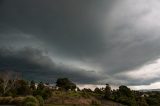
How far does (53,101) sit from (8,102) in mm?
23283

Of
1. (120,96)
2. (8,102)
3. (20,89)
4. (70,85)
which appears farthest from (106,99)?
(8,102)

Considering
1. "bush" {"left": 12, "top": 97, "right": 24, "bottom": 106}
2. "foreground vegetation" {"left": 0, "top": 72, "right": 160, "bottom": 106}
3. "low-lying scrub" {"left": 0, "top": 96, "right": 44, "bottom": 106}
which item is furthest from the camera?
"foreground vegetation" {"left": 0, "top": 72, "right": 160, "bottom": 106}

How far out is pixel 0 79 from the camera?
142m

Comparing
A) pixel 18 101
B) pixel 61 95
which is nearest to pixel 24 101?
pixel 18 101

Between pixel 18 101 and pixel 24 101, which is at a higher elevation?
pixel 18 101

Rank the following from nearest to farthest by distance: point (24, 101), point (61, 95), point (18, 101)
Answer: point (24, 101) < point (18, 101) < point (61, 95)

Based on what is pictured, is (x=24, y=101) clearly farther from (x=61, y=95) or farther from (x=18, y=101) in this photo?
(x=61, y=95)

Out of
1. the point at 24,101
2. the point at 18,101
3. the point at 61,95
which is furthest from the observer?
the point at 61,95

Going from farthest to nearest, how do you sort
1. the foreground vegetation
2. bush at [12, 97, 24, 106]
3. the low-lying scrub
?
the foreground vegetation < bush at [12, 97, 24, 106] < the low-lying scrub

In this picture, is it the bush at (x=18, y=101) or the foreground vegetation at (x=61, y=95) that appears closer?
the bush at (x=18, y=101)

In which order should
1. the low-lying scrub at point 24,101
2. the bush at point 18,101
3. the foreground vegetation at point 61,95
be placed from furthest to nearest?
the foreground vegetation at point 61,95 < the bush at point 18,101 < the low-lying scrub at point 24,101

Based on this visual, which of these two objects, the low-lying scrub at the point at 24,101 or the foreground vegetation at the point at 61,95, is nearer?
the low-lying scrub at the point at 24,101

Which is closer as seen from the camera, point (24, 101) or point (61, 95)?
point (24, 101)

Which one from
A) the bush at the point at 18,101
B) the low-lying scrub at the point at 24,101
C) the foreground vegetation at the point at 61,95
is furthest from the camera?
the foreground vegetation at the point at 61,95
